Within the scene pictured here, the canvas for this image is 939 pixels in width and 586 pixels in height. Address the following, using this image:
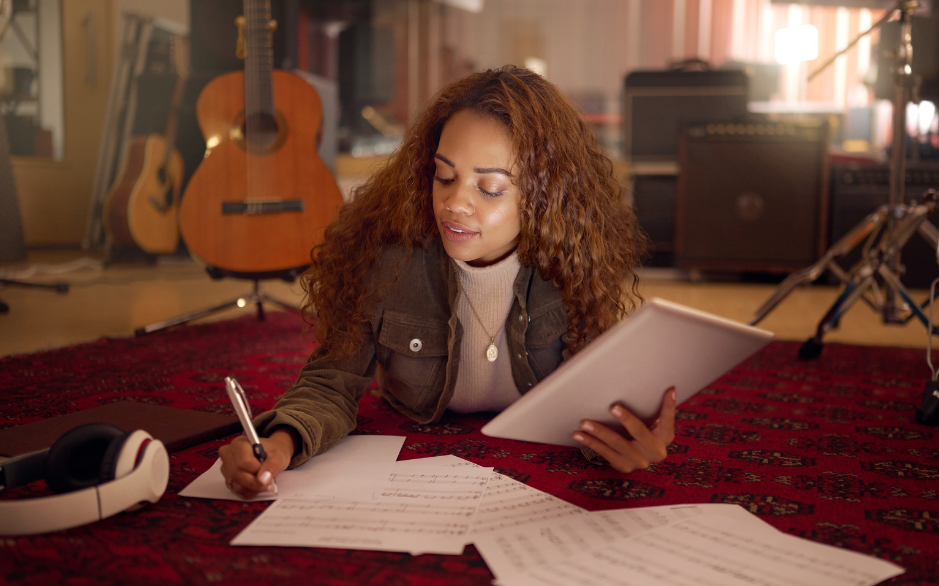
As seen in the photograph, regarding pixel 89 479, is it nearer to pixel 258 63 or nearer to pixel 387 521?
pixel 387 521

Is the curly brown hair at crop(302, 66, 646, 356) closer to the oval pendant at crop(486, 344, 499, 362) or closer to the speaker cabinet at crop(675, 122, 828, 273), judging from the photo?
the oval pendant at crop(486, 344, 499, 362)

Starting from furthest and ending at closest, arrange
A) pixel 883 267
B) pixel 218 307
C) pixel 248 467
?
pixel 218 307 < pixel 883 267 < pixel 248 467

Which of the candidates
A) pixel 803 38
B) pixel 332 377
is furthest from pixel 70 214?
pixel 803 38

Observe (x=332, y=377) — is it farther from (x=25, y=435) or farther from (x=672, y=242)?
(x=672, y=242)

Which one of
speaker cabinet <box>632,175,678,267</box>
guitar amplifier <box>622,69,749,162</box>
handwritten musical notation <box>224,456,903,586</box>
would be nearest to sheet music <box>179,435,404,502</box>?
handwritten musical notation <box>224,456,903,586</box>

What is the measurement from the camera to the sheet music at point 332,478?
32.7 inches

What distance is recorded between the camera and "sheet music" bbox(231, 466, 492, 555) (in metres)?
0.71

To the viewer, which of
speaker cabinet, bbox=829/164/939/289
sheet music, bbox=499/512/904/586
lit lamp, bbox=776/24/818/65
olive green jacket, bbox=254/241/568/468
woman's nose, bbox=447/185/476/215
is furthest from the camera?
lit lamp, bbox=776/24/818/65

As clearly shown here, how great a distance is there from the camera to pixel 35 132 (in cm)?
353

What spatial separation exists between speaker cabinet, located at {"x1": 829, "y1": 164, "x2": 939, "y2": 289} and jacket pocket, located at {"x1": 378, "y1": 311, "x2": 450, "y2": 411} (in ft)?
9.06

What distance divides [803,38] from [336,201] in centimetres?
446

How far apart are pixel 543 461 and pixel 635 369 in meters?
0.34

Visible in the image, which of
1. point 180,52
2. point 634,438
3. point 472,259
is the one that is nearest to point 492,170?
point 472,259

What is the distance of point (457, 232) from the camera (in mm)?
953
